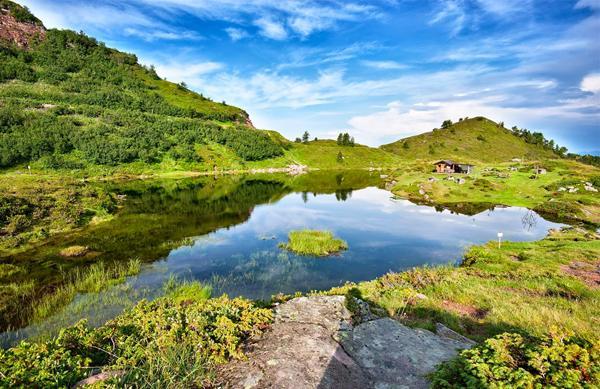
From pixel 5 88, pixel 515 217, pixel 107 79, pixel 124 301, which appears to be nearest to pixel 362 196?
pixel 515 217

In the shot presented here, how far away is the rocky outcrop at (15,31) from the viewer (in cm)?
18175

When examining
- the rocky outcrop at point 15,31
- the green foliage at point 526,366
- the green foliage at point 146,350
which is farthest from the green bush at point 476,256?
the rocky outcrop at point 15,31

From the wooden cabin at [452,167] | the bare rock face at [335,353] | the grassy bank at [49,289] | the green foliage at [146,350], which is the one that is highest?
the wooden cabin at [452,167]

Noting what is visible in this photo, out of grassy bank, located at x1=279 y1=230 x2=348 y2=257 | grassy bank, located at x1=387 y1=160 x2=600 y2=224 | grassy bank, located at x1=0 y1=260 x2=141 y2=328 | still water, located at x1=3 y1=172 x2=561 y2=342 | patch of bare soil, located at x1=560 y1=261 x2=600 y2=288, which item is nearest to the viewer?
grassy bank, located at x1=0 y1=260 x2=141 y2=328

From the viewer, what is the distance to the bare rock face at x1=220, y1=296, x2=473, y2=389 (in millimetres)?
9594

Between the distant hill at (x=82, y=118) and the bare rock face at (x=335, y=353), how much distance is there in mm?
108106

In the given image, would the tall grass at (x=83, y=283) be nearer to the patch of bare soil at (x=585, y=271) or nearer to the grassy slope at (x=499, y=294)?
the grassy slope at (x=499, y=294)

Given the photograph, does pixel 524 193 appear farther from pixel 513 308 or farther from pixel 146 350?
pixel 146 350

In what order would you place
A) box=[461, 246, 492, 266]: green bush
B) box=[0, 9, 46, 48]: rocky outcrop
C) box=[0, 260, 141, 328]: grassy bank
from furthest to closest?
1. box=[0, 9, 46, 48]: rocky outcrop
2. box=[461, 246, 492, 266]: green bush
3. box=[0, 260, 141, 328]: grassy bank

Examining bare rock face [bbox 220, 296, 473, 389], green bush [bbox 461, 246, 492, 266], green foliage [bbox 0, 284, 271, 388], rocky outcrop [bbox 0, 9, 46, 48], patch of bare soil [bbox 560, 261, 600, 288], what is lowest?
green bush [bbox 461, 246, 492, 266]

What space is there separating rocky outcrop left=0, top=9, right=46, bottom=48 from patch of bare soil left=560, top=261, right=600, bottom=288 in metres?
253

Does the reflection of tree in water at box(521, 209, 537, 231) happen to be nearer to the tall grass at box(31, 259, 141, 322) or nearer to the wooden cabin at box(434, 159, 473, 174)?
the tall grass at box(31, 259, 141, 322)

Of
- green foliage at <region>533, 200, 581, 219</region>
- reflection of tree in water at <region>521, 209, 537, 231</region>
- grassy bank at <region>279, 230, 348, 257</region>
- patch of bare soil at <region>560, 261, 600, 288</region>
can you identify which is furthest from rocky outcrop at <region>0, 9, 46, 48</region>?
patch of bare soil at <region>560, 261, 600, 288</region>

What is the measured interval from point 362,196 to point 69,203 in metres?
60.3
